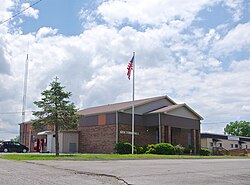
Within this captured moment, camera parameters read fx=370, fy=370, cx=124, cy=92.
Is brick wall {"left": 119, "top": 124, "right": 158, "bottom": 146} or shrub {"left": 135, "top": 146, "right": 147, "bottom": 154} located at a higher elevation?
brick wall {"left": 119, "top": 124, "right": 158, "bottom": 146}

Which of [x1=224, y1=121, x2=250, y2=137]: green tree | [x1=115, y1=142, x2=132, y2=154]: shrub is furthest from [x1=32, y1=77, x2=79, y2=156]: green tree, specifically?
[x1=224, y1=121, x2=250, y2=137]: green tree

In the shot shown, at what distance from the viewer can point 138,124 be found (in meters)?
42.5

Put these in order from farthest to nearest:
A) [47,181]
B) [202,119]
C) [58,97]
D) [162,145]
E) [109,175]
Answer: [202,119] → [162,145] → [58,97] → [109,175] → [47,181]

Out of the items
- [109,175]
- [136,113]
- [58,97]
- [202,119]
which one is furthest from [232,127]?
[109,175]

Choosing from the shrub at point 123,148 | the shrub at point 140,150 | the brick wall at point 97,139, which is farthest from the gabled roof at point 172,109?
the shrub at point 123,148

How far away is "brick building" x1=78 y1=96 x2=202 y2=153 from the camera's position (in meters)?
40.6

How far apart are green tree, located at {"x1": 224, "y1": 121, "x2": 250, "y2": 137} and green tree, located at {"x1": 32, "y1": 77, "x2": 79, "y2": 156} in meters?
94.9

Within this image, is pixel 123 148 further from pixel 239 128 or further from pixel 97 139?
pixel 239 128

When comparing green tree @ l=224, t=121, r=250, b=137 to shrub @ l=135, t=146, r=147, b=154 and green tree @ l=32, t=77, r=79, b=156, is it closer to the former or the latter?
shrub @ l=135, t=146, r=147, b=154

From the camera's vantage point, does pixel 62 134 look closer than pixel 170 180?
No

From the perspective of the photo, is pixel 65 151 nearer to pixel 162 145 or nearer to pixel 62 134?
pixel 62 134

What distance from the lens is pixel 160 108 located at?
4484 centimetres

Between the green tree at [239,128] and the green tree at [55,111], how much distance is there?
312ft

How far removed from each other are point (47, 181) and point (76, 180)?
949 millimetres
